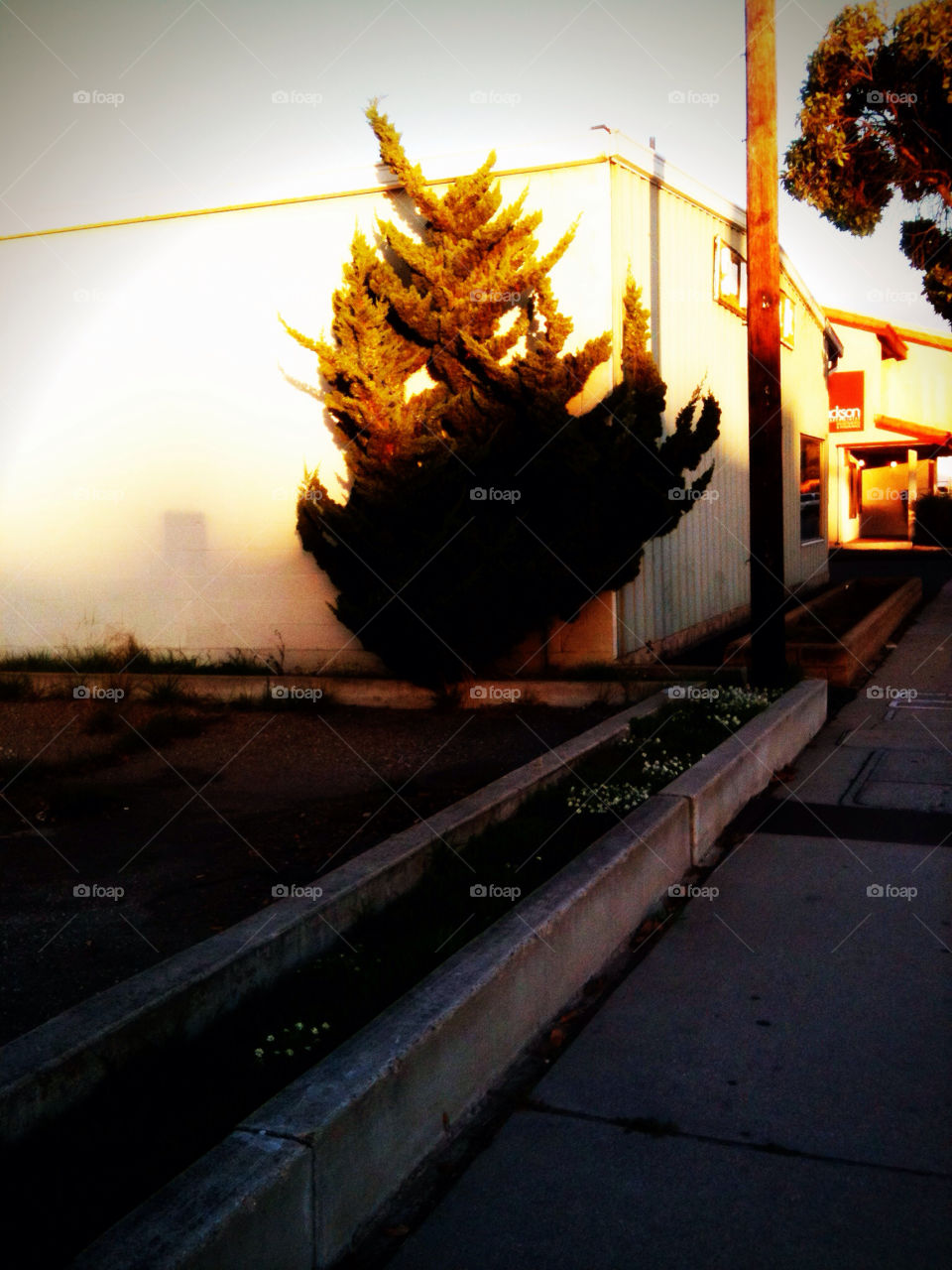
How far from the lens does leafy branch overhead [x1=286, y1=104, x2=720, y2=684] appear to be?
8812 mm

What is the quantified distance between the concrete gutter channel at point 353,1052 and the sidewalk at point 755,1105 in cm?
19

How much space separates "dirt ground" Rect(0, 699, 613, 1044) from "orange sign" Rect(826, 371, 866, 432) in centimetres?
2324

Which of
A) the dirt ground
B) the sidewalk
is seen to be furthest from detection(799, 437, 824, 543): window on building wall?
the sidewalk

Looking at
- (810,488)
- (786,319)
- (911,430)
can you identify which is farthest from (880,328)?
(786,319)

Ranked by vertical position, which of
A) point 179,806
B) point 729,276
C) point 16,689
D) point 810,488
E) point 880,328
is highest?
point 880,328

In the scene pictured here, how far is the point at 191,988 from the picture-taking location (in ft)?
11.6

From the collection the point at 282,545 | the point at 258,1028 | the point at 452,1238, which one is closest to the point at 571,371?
the point at 282,545

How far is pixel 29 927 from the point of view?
4.79 meters

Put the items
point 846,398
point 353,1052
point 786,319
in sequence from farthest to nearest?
point 846,398 → point 786,319 → point 353,1052

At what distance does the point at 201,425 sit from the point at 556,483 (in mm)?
4324

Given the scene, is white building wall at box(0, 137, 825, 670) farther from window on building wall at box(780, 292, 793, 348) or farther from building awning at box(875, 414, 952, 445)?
building awning at box(875, 414, 952, 445)

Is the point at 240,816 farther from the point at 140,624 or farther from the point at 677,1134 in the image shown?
the point at 140,624

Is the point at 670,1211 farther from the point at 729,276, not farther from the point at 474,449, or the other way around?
the point at 729,276

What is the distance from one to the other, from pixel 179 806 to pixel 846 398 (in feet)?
91.1
